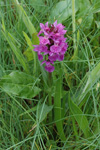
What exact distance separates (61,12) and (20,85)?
0.51 metres

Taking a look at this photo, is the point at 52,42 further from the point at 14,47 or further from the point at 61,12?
the point at 61,12

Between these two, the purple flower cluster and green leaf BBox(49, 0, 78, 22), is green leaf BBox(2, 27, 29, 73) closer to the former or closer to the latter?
the purple flower cluster

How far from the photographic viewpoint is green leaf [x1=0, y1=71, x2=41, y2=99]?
99 cm

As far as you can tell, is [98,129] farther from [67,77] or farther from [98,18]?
[98,18]

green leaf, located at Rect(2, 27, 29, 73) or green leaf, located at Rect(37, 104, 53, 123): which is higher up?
green leaf, located at Rect(2, 27, 29, 73)

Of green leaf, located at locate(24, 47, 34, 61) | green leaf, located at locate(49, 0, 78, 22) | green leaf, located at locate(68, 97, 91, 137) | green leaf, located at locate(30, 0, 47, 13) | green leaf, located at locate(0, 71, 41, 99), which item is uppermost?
green leaf, located at locate(30, 0, 47, 13)

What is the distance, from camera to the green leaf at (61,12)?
1.27 meters

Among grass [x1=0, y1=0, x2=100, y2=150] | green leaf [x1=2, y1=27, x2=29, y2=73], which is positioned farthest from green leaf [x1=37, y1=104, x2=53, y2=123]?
green leaf [x1=2, y1=27, x2=29, y2=73]

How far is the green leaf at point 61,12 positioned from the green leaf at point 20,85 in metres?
0.39

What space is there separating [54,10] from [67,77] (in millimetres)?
427

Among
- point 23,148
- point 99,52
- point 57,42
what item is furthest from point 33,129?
point 99,52

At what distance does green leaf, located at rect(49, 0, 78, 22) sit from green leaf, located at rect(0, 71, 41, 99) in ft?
1.29

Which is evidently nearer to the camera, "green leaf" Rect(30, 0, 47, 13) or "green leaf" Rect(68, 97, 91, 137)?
"green leaf" Rect(68, 97, 91, 137)

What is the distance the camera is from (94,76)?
3.17ft
